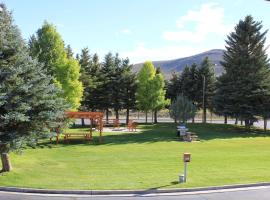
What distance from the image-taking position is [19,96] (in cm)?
2050

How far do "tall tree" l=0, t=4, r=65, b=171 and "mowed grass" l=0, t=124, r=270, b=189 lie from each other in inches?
68.3

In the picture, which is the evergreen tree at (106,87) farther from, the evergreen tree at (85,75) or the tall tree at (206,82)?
the tall tree at (206,82)

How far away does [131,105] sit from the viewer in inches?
2640

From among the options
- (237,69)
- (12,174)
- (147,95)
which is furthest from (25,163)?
(147,95)

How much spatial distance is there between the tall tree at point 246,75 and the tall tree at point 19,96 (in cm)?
3471

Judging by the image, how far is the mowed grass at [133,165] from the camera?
19005 millimetres

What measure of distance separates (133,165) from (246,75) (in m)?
33.2

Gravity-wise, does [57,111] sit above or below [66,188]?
above

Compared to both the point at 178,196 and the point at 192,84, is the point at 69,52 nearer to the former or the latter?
A: the point at 192,84

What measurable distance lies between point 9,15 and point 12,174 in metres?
7.17

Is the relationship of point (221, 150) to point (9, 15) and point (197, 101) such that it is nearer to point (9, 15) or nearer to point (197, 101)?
point (9, 15)

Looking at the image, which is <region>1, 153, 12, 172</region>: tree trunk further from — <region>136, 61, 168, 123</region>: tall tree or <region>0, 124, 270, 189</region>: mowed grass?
<region>136, 61, 168, 123</region>: tall tree

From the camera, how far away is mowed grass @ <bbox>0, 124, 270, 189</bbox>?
748 inches

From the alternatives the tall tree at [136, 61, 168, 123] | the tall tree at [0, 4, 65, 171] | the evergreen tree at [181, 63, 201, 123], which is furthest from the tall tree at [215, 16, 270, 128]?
the tall tree at [0, 4, 65, 171]
